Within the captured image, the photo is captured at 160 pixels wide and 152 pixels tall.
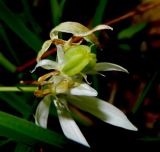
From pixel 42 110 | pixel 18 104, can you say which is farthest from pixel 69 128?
pixel 18 104

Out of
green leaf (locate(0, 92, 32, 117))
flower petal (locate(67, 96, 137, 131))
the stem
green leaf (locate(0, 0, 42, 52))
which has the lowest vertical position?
green leaf (locate(0, 92, 32, 117))

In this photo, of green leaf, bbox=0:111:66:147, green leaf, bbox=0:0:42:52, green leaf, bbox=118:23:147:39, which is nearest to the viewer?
green leaf, bbox=0:111:66:147

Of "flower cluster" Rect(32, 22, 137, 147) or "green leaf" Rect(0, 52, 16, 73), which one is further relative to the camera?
"green leaf" Rect(0, 52, 16, 73)

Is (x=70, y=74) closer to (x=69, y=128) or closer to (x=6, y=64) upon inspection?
(x=69, y=128)

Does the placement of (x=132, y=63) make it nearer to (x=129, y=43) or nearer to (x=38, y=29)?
(x=129, y=43)

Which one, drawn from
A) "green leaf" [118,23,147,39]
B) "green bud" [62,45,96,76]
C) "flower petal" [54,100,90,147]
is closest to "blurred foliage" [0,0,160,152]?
"green leaf" [118,23,147,39]

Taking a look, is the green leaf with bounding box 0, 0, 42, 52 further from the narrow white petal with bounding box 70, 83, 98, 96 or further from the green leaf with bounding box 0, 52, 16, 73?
the narrow white petal with bounding box 70, 83, 98, 96

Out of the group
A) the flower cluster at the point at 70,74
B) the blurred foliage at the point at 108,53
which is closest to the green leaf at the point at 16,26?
the blurred foliage at the point at 108,53
